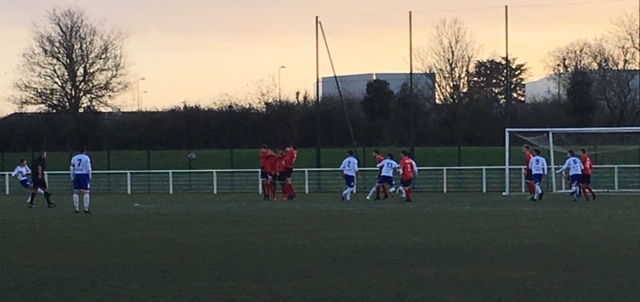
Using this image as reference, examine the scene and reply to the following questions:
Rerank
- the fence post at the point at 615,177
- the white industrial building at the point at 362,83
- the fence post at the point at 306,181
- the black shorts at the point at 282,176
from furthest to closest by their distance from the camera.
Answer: the white industrial building at the point at 362,83
the fence post at the point at 306,181
the fence post at the point at 615,177
the black shorts at the point at 282,176

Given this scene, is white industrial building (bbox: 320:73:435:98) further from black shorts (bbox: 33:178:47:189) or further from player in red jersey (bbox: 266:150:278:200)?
black shorts (bbox: 33:178:47:189)

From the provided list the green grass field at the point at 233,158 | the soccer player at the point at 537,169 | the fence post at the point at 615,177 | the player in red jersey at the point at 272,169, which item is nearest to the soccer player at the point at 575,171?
the soccer player at the point at 537,169

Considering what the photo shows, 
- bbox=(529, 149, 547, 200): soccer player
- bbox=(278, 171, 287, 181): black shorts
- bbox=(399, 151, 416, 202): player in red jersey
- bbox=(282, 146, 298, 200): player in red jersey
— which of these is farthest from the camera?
bbox=(278, 171, 287, 181): black shorts

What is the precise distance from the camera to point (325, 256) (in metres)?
13.1

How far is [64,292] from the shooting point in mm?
10070

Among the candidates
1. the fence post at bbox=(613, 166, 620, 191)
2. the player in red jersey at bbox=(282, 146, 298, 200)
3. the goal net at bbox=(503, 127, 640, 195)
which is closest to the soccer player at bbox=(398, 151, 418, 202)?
the player in red jersey at bbox=(282, 146, 298, 200)

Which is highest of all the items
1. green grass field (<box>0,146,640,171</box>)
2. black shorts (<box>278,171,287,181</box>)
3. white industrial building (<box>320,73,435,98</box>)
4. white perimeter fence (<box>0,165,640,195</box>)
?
white industrial building (<box>320,73,435,98</box>)

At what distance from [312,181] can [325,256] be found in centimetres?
2592

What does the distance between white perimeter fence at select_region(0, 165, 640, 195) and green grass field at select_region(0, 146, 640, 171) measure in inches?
185

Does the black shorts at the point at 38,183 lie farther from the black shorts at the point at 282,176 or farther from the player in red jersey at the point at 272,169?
the black shorts at the point at 282,176

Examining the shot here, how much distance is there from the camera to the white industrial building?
49.1 m

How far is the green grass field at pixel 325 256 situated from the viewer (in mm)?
9953

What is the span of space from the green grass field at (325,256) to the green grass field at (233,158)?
22791mm

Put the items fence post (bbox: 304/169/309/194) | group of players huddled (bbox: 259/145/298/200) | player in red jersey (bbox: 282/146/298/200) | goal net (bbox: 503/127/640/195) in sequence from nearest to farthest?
1. player in red jersey (bbox: 282/146/298/200)
2. group of players huddled (bbox: 259/145/298/200)
3. goal net (bbox: 503/127/640/195)
4. fence post (bbox: 304/169/309/194)
